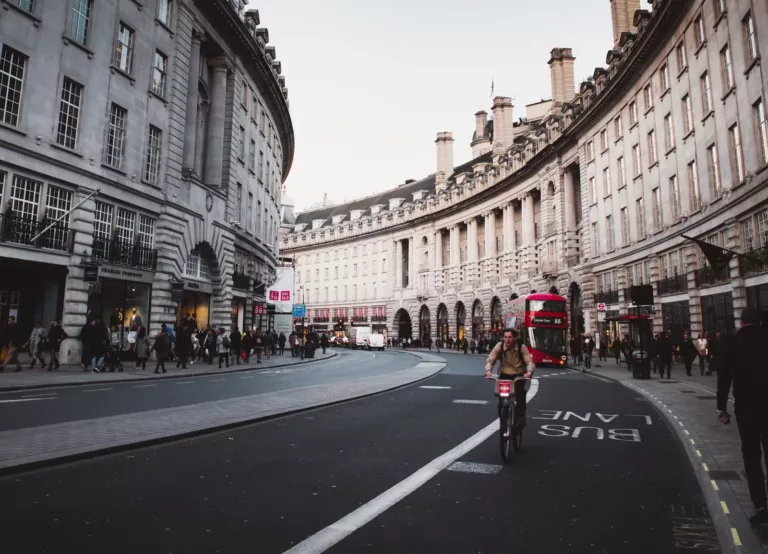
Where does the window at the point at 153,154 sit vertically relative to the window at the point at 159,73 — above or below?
below

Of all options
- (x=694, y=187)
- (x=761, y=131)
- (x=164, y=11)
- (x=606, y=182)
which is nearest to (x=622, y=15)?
(x=606, y=182)

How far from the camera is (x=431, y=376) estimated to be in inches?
919

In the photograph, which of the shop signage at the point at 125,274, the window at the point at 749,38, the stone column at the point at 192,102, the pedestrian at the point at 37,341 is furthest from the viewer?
the stone column at the point at 192,102

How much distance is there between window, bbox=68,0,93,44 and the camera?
22781 mm

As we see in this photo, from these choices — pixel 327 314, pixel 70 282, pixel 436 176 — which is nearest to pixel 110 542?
pixel 70 282

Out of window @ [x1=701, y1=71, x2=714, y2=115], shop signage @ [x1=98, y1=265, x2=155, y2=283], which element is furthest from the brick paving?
window @ [x1=701, y1=71, x2=714, y2=115]

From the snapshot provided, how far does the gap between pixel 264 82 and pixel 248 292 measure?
51.7 feet

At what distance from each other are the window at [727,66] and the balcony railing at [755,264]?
7850mm

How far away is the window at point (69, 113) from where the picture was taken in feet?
73.0

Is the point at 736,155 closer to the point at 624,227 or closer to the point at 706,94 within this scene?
the point at 706,94

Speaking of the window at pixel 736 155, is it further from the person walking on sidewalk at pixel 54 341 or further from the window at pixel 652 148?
the person walking on sidewalk at pixel 54 341

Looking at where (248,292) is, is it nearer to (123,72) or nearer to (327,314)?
(123,72)

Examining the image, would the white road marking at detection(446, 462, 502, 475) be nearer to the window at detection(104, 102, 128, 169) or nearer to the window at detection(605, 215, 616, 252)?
the window at detection(104, 102, 128, 169)

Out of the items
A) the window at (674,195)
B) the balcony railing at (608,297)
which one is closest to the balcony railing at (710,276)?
the window at (674,195)
